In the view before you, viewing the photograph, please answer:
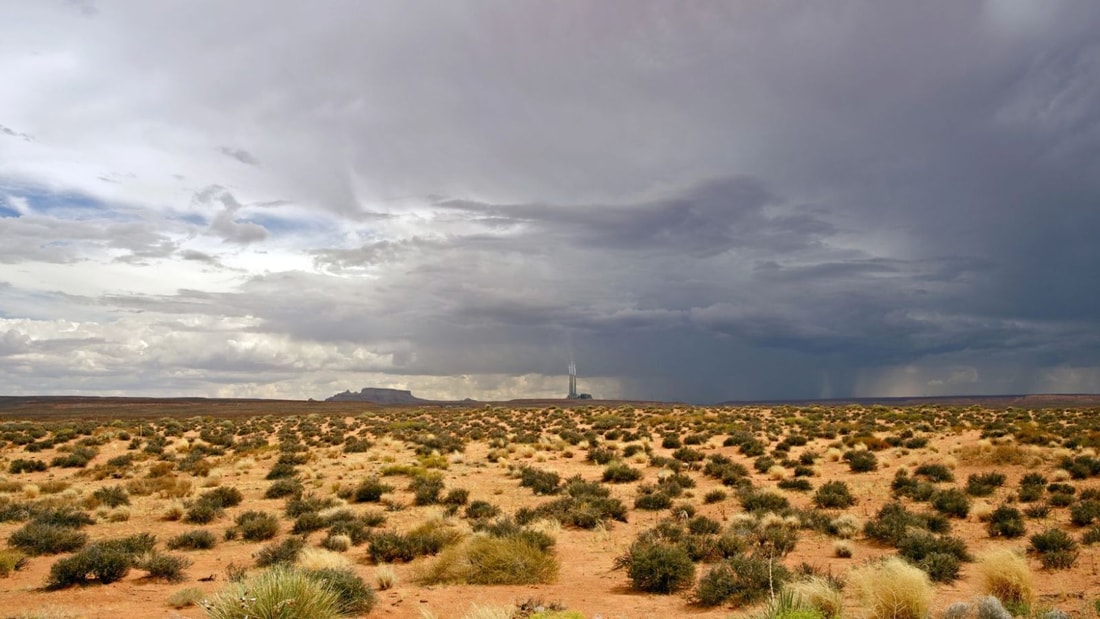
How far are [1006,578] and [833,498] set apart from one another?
36.8 ft

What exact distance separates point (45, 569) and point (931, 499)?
2477 centimetres

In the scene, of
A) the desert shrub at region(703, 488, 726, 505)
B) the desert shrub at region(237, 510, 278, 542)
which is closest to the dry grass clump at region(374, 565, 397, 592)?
the desert shrub at region(237, 510, 278, 542)

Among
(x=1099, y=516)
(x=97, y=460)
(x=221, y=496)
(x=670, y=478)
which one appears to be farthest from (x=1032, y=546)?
(x=97, y=460)

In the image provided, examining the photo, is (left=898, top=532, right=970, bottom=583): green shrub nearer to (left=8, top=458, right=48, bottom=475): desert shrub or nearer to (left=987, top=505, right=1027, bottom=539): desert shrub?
(left=987, top=505, right=1027, bottom=539): desert shrub

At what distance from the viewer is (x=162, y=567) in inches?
543

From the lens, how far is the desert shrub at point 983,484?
22.5m

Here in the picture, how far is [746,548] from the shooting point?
15297 mm

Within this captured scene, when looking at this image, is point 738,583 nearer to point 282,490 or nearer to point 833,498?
point 833,498

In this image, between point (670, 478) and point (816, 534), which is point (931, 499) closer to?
point (816, 534)

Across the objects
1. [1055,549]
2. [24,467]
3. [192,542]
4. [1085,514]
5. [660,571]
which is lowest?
[24,467]

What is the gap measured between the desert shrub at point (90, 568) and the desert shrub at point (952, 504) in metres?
21.8

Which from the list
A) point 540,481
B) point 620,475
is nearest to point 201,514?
point 540,481

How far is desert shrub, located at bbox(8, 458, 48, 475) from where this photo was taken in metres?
32.4

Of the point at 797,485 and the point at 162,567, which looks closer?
the point at 162,567
